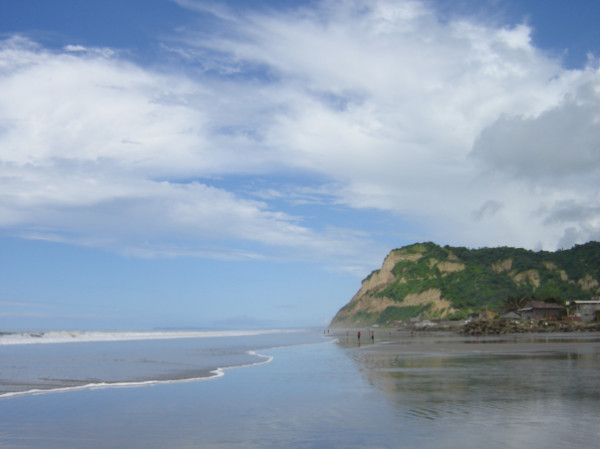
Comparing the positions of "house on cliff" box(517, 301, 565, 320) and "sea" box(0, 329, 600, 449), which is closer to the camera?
"sea" box(0, 329, 600, 449)

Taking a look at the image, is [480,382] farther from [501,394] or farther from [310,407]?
[310,407]

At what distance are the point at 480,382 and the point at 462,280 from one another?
148577mm

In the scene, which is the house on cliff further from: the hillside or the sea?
the sea

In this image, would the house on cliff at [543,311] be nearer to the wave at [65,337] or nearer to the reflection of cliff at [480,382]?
the wave at [65,337]

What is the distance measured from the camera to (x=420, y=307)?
5984 inches

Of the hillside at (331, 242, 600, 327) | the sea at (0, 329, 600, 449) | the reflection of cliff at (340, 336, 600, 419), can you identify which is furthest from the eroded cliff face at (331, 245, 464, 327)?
the sea at (0, 329, 600, 449)

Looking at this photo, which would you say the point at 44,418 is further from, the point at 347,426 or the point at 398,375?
the point at 398,375

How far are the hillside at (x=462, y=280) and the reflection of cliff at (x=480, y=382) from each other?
10601cm

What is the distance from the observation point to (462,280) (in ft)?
533

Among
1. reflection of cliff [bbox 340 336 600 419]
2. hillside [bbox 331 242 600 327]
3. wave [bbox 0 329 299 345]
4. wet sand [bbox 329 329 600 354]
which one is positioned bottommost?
wave [bbox 0 329 299 345]

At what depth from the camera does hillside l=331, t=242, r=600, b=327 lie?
470ft

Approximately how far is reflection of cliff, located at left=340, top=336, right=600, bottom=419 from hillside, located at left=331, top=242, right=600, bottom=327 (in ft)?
348

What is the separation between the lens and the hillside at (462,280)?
470ft

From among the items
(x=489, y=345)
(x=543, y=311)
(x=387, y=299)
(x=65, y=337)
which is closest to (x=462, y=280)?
(x=387, y=299)
